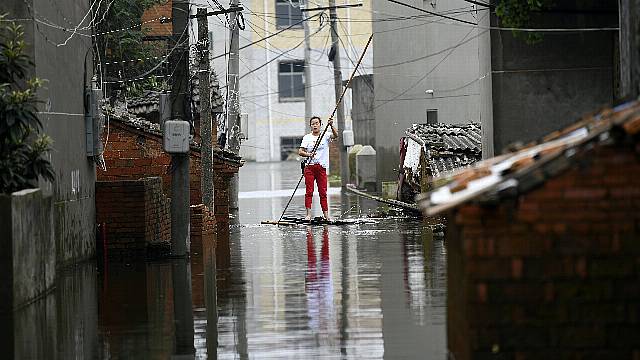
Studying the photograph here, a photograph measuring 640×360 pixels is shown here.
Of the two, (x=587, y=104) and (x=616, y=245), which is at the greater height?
(x=587, y=104)

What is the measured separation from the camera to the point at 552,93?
1894 centimetres

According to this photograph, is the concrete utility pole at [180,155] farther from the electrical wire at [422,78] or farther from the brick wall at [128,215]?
the electrical wire at [422,78]

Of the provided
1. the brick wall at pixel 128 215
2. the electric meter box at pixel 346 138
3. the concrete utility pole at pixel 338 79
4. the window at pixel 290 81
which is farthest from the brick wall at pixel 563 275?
the window at pixel 290 81

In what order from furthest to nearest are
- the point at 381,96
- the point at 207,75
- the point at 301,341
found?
the point at 381,96 → the point at 207,75 → the point at 301,341

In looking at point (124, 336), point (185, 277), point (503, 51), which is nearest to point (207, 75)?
point (503, 51)

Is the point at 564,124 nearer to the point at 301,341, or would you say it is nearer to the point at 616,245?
the point at 301,341

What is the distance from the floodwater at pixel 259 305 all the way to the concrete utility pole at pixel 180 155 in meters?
0.44

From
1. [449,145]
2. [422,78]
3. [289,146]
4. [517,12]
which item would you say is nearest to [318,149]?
[449,145]

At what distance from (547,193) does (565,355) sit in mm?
906

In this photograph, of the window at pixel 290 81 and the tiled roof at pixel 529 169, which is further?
the window at pixel 290 81

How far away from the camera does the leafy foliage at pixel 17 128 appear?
504 inches

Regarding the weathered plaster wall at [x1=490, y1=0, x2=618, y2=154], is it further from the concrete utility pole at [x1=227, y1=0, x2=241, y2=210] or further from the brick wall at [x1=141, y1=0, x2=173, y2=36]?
the brick wall at [x1=141, y1=0, x2=173, y2=36]

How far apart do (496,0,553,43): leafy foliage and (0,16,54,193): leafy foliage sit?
6.98 m

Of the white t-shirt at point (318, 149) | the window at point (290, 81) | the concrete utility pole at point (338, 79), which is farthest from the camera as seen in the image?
the window at point (290, 81)
